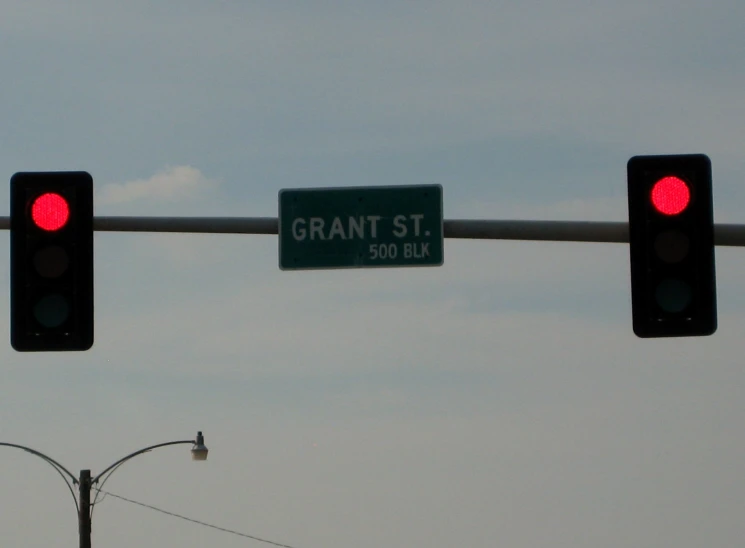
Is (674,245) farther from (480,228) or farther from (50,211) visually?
(50,211)

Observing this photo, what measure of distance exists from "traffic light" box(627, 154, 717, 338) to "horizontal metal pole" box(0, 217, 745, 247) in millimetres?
275

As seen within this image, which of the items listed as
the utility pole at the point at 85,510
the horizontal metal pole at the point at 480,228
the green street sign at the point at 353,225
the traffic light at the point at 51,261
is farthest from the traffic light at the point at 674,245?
the utility pole at the point at 85,510

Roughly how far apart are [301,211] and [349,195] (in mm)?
409

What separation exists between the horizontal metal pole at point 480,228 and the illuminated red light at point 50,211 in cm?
27

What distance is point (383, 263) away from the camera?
11172 mm

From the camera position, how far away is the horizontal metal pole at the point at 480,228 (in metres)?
10.5

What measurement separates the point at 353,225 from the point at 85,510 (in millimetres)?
16767

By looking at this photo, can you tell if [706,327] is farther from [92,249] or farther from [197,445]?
[197,445]

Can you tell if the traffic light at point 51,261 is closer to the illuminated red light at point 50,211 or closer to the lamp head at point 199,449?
the illuminated red light at point 50,211

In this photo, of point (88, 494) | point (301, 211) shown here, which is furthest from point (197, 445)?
point (301, 211)

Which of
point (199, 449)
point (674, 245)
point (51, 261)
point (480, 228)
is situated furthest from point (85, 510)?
point (674, 245)

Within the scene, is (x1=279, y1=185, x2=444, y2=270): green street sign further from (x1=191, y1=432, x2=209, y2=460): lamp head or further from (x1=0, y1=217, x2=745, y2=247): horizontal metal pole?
(x1=191, y1=432, x2=209, y2=460): lamp head

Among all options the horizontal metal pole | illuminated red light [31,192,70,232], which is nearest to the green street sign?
the horizontal metal pole

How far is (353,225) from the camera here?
36.8 ft
